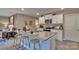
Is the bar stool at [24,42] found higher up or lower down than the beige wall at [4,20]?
lower down

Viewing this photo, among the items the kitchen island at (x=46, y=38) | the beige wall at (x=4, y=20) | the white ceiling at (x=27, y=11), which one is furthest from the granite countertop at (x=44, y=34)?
the beige wall at (x=4, y=20)

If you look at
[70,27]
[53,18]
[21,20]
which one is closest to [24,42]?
[21,20]

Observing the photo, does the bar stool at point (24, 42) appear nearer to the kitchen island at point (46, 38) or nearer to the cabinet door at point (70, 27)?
the kitchen island at point (46, 38)

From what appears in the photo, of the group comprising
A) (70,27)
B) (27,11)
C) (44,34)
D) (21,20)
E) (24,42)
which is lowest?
(24,42)

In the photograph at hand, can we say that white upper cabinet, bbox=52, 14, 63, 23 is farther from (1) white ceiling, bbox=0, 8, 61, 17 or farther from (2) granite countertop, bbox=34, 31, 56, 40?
(2) granite countertop, bbox=34, 31, 56, 40

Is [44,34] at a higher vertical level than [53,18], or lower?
lower

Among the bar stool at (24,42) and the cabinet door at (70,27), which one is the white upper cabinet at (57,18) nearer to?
the cabinet door at (70,27)

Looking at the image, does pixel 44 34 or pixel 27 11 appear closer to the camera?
pixel 27 11

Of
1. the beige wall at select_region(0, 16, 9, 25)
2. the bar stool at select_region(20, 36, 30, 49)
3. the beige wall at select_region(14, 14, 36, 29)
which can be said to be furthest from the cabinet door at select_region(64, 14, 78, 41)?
the beige wall at select_region(0, 16, 9, 25)

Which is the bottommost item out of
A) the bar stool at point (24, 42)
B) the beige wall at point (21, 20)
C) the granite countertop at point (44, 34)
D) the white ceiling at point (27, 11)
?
the bar stool at point (24, 42)

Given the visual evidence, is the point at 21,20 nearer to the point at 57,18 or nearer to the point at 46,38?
the point at 46,38

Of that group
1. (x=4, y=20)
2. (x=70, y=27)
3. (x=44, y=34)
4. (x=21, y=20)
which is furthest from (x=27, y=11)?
(x=70, y=27)

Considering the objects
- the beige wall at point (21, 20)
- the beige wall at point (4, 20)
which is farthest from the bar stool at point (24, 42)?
the beige wall at point (4, 20)
